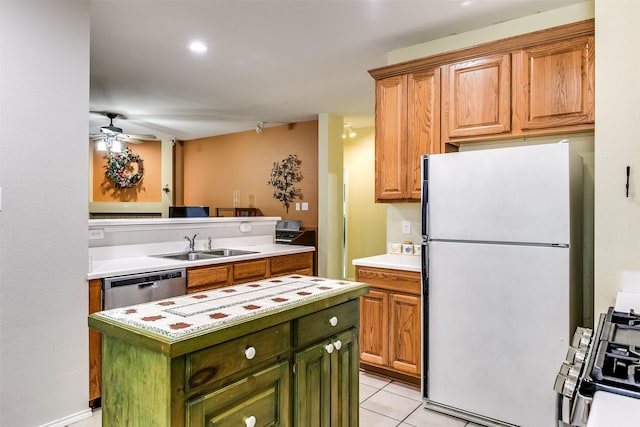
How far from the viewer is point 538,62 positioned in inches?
97.4

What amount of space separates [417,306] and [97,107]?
493cm

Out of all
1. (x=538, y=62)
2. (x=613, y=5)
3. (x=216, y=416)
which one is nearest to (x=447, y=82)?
(x=538, y=62)

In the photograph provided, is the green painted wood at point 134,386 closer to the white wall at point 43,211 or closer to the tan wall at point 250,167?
the white wall at point 43,211

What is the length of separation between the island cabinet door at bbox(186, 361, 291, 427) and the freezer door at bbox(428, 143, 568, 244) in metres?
1.43

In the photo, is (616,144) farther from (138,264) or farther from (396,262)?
(138,264)

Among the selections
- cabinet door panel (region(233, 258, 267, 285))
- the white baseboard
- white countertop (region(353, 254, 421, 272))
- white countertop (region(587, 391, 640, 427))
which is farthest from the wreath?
white countertop (region(587, 391, 640, 427))

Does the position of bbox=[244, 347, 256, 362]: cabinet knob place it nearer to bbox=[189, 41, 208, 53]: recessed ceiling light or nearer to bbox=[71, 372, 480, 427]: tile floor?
bbox=[71, 372, 480, 427]: tile floor

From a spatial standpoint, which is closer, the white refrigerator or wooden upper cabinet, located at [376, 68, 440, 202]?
the white refrigerator

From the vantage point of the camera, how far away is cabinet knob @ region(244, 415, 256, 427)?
1370mm

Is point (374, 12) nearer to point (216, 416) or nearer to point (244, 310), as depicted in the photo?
point (244, 310)

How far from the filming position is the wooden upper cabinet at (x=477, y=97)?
8.52 feet

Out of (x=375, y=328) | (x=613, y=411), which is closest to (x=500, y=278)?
(x=375, y=328)

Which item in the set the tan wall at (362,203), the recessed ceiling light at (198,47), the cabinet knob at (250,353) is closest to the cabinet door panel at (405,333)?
the cabinet knob at (250,353)

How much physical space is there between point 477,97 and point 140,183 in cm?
657
